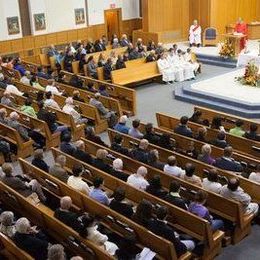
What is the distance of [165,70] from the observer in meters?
14.6

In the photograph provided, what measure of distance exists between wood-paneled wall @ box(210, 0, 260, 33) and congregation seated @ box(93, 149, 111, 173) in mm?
13682

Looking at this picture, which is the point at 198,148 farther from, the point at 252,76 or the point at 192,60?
the point at 192,60

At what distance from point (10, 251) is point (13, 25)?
1317 centimetres

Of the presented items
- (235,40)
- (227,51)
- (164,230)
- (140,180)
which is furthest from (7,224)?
(235,40)

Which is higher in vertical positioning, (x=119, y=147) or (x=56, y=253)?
(x=56, y=253)

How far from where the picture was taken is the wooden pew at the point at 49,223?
17.2ft

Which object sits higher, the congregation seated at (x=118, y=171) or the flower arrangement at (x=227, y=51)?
the flower arrangement at (x=227, y=51)

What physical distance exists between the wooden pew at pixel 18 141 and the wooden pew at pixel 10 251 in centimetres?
367

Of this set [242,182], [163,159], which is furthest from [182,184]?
[163,159]

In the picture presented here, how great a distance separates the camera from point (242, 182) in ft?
22.0

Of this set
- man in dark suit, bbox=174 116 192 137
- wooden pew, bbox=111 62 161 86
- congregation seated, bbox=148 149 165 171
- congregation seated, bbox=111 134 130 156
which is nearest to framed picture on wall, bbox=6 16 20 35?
wooden pew, bbox=111 62 161 86

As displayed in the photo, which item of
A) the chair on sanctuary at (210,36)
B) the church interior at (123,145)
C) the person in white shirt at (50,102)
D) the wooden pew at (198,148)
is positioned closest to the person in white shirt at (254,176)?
the church interior at (123,145)

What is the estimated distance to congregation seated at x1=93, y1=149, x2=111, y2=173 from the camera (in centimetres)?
732

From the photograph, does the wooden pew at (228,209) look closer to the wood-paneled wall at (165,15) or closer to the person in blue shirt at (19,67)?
the person in blue shirt at (19,67)
